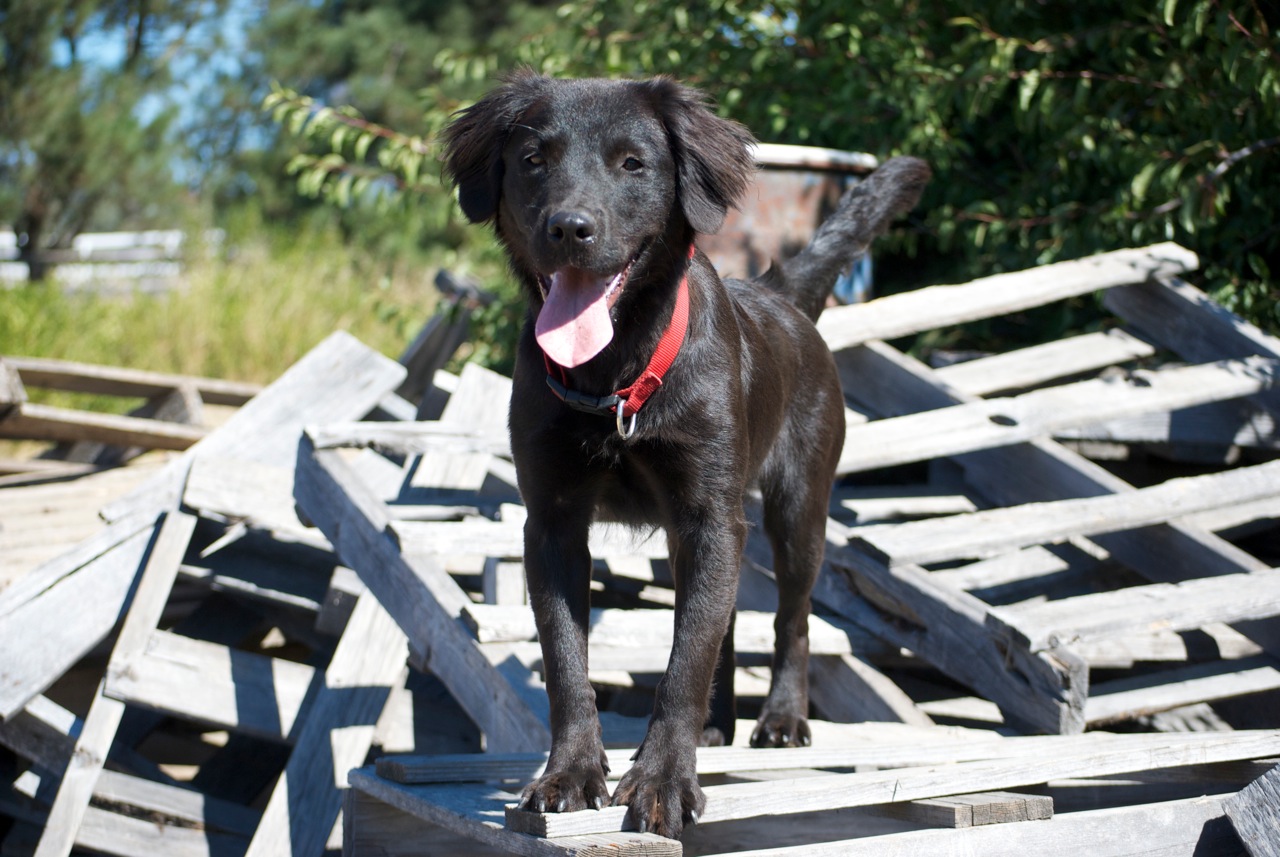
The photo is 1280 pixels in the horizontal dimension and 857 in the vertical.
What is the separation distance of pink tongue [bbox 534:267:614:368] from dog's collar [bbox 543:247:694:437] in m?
0.08

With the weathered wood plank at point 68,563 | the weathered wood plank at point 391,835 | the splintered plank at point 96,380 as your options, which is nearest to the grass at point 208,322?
the splintered plank at point 96,380

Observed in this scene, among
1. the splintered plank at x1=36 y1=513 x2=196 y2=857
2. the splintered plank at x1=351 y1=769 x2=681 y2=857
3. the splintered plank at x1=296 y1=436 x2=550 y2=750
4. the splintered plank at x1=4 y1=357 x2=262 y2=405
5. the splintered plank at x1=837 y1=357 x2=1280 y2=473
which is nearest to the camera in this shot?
the splintered plank at x1=351 y1=769 x2=681 y2=857

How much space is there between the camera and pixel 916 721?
3.44 metres

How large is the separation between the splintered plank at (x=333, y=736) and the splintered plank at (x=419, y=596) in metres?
0.26

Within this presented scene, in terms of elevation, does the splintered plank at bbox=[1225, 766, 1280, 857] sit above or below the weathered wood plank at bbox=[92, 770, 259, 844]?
above

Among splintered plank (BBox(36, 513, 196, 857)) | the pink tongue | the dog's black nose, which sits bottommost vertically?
splintered plank (BBox(36, 513, 196, 857))

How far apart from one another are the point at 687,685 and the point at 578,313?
818 mm

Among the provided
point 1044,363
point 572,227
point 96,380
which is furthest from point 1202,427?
point 96,380

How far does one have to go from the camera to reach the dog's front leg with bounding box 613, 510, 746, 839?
7.54 ft

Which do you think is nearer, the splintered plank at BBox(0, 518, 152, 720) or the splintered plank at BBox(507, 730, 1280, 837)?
the splintered plank at BBox(507, 730, 1280, 837)

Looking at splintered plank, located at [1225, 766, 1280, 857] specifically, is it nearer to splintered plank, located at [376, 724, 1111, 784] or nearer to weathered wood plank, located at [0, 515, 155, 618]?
splintered plank, located at [376, 724, 1111, 784]

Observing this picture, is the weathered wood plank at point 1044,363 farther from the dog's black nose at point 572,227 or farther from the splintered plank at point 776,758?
the dog's black nose at point 572,227

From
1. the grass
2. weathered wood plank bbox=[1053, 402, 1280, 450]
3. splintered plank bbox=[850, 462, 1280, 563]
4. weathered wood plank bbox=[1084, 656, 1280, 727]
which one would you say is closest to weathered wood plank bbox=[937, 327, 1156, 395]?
weathered wood plank bbox=[1053, 402, 1280, 450]

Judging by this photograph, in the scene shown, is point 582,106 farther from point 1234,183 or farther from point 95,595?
point 1234,183
